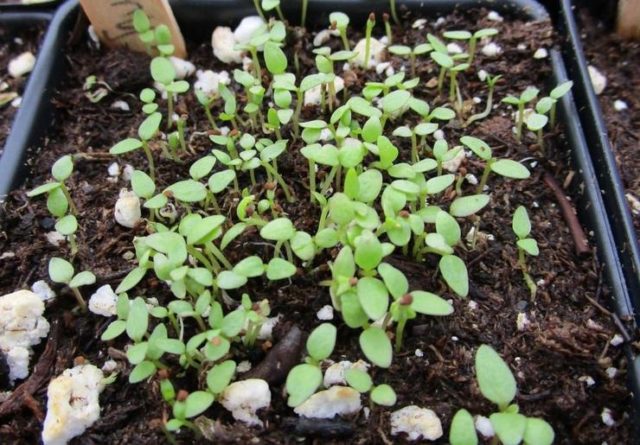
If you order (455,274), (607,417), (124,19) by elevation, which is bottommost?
(607,417)

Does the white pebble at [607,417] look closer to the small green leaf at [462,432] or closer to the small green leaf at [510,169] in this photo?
the small green leaf at [462,432]

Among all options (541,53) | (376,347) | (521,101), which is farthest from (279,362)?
(541,53)

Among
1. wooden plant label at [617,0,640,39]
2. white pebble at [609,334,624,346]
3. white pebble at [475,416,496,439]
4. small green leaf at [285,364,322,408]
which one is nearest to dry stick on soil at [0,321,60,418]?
small green leaf at [285,364,322,408]

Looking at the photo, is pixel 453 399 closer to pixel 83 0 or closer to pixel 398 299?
pixel 398 299

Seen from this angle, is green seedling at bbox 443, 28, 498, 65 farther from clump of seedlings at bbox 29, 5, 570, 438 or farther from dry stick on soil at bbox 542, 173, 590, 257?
dry stick on soil at bbox 542, 173, 590, 257

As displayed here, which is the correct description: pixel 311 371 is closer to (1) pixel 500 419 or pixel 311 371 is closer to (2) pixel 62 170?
(1) pixel 500 419

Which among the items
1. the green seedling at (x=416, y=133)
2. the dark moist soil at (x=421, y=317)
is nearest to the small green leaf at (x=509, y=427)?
the dark moist soil at (x=421, y=317)
